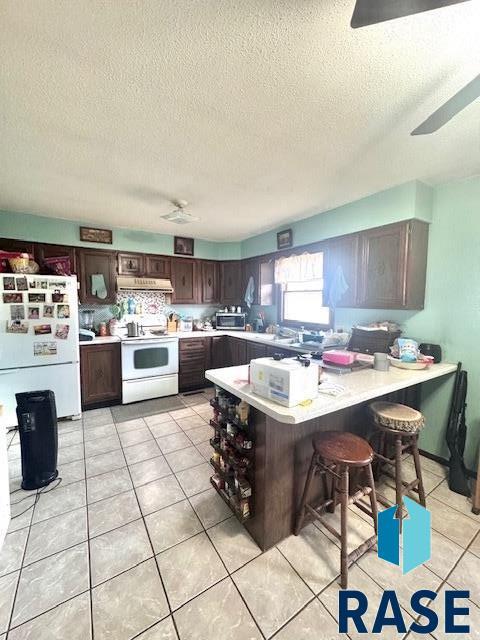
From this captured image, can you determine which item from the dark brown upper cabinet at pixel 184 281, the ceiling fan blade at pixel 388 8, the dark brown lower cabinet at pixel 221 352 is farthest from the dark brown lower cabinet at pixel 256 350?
the ceiling fan blade at pixel 388 8

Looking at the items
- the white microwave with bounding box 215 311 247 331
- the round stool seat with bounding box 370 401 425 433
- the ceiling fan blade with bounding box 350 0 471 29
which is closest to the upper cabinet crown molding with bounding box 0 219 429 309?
the white microwave with bounding box 215 311 247 331

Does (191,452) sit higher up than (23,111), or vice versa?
(23,111)

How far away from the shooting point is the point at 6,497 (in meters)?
1.56

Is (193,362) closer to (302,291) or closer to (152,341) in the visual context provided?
(152,341)

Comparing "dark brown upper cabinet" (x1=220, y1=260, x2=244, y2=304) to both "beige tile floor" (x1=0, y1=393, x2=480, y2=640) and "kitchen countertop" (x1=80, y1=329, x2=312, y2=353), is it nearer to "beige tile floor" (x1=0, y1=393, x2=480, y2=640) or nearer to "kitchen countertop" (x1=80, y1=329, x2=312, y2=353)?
"kitchen countertop" (x1=80, y1=329, x2=312, y2=353)

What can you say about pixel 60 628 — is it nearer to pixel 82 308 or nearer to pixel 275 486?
pixel 275 486

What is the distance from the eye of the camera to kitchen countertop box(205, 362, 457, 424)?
1.22m

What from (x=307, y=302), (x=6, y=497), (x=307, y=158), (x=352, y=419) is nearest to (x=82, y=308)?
(x=6, y=497)

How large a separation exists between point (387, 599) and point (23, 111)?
10.2 ft

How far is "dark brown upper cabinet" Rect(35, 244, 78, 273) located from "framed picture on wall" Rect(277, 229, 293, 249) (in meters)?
2.81

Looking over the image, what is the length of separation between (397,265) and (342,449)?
68.5 inches

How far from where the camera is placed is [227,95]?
133 cm

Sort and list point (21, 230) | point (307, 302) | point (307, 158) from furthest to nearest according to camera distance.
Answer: point (307, 302), point (21, 230), point (307, 158)

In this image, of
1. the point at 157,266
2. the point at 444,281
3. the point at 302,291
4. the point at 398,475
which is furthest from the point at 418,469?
the point at 157,266
